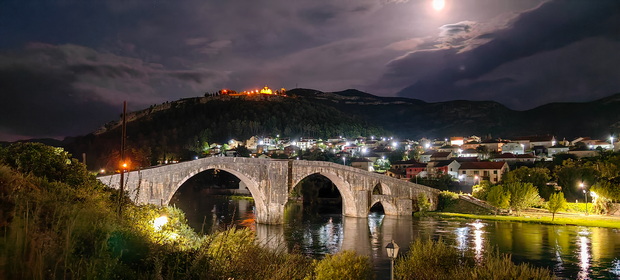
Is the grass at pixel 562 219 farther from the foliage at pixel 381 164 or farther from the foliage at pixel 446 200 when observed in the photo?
the foliage at pixel 381 164

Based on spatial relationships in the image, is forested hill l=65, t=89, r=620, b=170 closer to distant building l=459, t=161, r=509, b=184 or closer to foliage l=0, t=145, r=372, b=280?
distant building l=459, t=161, r=509, b=184

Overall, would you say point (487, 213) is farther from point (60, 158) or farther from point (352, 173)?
point (60, 158)

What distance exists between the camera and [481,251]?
76.1 ft

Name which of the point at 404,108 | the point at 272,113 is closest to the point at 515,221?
the point at 272,113

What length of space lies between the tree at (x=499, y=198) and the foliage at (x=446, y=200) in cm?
453

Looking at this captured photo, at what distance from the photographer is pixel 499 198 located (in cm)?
3953

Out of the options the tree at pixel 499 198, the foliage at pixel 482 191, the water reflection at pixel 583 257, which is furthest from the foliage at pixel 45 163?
the foliage at pixel 482 191

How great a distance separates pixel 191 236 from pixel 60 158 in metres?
5.68

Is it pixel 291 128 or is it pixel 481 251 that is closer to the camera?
pixel 481 251

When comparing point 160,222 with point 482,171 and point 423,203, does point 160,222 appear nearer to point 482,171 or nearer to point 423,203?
point 423,203

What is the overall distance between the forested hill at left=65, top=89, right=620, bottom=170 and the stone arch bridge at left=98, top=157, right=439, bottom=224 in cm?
3436

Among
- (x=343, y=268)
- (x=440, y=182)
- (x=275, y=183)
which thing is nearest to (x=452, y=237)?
(x=275, y=183)

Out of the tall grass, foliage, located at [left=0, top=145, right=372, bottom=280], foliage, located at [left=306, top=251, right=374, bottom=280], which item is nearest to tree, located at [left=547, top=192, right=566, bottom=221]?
foliage, located at [left=306, top=251, right=374, bottom=280]

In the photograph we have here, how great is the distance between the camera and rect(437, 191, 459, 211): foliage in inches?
1765
